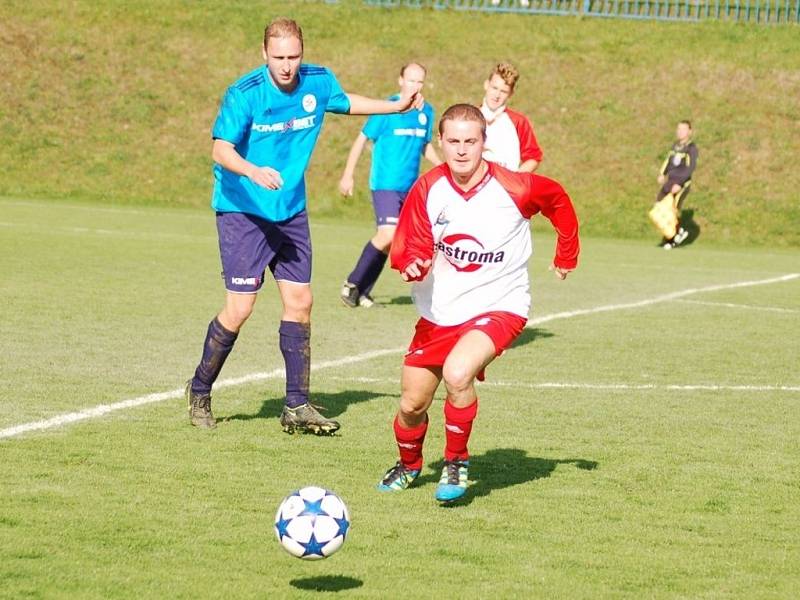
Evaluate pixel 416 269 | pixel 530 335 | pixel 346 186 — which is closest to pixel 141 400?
pixel 416 269

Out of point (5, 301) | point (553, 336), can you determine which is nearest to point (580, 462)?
point (553, 336)

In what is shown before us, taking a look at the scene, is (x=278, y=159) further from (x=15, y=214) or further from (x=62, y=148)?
(x=62, y=148)

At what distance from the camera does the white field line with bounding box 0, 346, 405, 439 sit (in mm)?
7766

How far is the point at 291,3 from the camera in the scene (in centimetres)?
3738

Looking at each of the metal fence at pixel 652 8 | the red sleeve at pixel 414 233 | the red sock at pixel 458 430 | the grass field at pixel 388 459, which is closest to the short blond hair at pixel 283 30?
the red sleeve at pixel 414 233

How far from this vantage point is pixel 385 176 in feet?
49.0

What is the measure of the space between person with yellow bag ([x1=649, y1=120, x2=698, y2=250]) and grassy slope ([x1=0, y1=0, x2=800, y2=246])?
1619 mm

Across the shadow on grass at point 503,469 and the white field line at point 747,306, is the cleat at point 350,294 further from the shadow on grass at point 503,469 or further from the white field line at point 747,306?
the shadow on grass at point 503,469

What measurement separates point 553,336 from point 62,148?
21.9 metres

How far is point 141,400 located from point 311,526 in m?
3.76

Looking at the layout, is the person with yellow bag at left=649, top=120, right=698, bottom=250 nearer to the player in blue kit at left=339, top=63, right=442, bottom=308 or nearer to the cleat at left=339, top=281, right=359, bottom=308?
the player in blue kit at left=339, top=63, right=442, bottom=308

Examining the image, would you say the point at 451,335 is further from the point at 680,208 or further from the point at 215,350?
the point at 680,208

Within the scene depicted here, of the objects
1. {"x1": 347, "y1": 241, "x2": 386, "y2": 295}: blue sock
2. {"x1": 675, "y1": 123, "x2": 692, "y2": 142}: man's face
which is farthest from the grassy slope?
{"x1": 347, "y1": 241, "x2": 386, "y2": 295}: blue sock

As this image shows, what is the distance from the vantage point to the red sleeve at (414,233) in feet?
21.7
